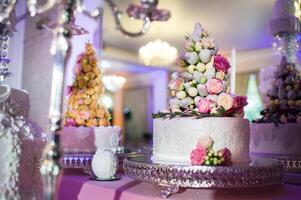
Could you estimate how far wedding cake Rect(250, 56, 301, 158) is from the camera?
1858 mm

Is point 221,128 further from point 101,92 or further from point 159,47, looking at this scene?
point 159,47

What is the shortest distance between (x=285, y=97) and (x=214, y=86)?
84 centimetres

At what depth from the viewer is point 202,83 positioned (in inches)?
55.0

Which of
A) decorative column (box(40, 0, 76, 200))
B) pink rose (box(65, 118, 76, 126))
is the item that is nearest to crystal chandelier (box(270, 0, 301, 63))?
pink rose (box(65, 118, 76, 126))

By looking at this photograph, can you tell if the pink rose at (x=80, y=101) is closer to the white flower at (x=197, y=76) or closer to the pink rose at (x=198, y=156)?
the white flower at (x=197, y=76)

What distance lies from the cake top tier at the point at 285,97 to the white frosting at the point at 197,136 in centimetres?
63

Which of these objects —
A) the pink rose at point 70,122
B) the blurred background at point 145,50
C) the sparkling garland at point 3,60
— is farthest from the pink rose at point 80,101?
the sparkling garland at point 3,60

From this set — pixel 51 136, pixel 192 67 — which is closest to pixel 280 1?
pixel 192 67

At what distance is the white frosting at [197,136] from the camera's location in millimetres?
1310

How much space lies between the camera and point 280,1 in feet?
7.52

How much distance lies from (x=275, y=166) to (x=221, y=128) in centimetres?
24

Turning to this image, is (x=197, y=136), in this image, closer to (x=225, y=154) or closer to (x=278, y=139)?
(x=225, y=154)

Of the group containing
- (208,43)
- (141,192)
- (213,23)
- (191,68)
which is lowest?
(141,192)

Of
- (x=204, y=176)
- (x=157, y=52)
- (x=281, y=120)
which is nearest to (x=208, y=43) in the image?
(x=204, y=176)
